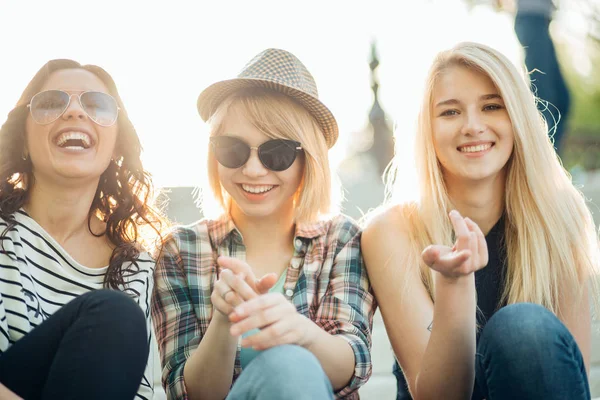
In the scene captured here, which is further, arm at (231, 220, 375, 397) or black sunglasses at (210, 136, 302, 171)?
black sunglasses at (210, 136, 302, 171)

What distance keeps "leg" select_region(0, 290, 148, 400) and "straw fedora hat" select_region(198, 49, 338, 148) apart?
1.00m

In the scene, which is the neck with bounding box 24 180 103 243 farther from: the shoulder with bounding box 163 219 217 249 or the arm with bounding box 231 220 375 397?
the arm with bounding box 231 220 375 397

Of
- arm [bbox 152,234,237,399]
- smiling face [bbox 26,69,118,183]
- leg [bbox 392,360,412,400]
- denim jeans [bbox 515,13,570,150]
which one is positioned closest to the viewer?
arm [bbox 152,234,237,399]

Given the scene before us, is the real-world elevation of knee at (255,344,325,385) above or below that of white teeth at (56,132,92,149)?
below

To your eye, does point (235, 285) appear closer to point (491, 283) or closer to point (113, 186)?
point (113, 186)

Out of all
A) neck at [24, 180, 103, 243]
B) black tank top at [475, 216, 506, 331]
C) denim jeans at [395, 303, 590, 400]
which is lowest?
denim jeans at [395, 303, 590, 400]

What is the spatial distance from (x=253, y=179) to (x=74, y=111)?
0.65 m

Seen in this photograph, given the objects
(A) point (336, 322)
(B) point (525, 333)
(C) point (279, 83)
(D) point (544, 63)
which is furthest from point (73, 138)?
(D) point (544, 63)

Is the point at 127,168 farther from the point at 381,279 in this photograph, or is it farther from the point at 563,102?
the point at 563,102

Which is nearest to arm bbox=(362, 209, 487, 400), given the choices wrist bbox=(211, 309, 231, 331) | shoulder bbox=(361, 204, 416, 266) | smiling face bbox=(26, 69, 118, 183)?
shoulder bbox=(361, 204, 416, 266)

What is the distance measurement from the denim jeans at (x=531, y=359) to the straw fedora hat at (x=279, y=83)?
1.05 metres

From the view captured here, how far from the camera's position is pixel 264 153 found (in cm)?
251

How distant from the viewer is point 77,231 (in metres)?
2.49

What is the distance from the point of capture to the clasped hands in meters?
1.82
